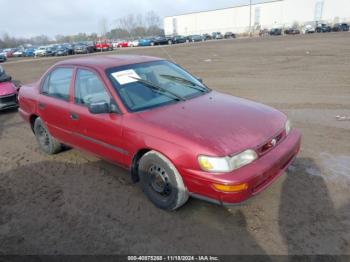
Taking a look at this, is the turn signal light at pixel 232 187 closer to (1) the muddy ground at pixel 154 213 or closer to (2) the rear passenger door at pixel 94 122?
(1) the muddy ground at pixel 154 213

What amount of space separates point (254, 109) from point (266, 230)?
1456 millimetres

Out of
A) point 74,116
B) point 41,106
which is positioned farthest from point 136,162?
point 41,106

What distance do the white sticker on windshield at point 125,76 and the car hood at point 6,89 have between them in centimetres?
611

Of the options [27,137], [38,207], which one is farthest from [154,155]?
[27,137]

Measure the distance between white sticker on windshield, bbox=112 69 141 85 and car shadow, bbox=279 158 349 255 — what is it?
2362 mm

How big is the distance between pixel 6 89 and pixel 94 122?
6079 mm

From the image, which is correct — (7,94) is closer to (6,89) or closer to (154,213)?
(6,89)

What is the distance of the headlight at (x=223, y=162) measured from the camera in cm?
297

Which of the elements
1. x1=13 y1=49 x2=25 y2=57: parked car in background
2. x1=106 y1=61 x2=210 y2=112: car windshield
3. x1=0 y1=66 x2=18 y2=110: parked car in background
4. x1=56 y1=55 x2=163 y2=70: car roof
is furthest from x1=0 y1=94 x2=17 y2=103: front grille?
x1=13 y1=49 x2=25 y2=57: parked car in background

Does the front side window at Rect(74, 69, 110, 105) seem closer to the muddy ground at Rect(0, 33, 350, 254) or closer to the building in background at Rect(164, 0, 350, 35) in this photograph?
the muddy ground at Rect(0, 33, 350, 254)

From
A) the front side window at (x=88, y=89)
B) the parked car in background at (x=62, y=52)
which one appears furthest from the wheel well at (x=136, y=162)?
the parked car in background at (x=62, y=52)

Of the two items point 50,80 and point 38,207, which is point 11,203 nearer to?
point 38,207

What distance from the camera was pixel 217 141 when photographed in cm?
309

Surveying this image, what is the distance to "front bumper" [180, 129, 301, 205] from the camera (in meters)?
2.96
